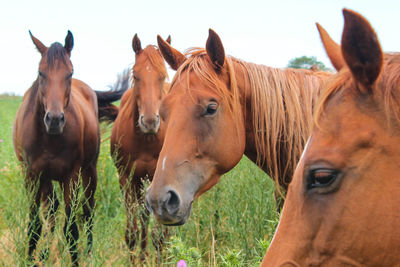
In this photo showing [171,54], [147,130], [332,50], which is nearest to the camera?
[332,50]

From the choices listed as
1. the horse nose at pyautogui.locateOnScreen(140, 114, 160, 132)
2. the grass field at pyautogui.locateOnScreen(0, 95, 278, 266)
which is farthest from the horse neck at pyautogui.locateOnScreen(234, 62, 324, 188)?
the horse nose at pyautogui.locateOnScreen(140, 114, 160, 132)

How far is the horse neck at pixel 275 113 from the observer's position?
2.89m

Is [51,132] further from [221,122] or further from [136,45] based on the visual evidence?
[221,122]

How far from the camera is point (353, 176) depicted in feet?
4.29

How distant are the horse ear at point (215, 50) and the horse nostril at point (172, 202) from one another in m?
0.98

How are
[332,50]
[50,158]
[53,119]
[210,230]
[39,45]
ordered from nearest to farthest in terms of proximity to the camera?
[332,50] → [210,230] → [53,119] → [50,158] → [39,45]

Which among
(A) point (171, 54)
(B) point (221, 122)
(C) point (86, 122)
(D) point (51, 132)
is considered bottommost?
(C) point (86, 122)

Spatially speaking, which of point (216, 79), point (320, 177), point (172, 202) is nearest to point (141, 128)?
point (216, 79)

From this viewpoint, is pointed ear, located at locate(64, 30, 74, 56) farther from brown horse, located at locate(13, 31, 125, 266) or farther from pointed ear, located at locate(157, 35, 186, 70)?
pointed ear, located at locate(157, 35, 186, 70)

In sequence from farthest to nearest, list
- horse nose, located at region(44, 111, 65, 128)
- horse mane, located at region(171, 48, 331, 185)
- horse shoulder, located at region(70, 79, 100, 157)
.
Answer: horse shoulder, located at region(70, 79, 100, 157), horse nose, located at region(44, 111, 65, 128), horse mane, located at region(171, 48, 331, 185)

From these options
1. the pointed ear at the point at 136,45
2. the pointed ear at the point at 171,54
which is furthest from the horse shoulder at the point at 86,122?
the pointed ear at the point at 171,54

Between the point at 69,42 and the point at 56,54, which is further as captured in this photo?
the point at 69,42

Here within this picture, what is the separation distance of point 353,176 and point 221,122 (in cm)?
150

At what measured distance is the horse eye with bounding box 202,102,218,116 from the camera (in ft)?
8.92
